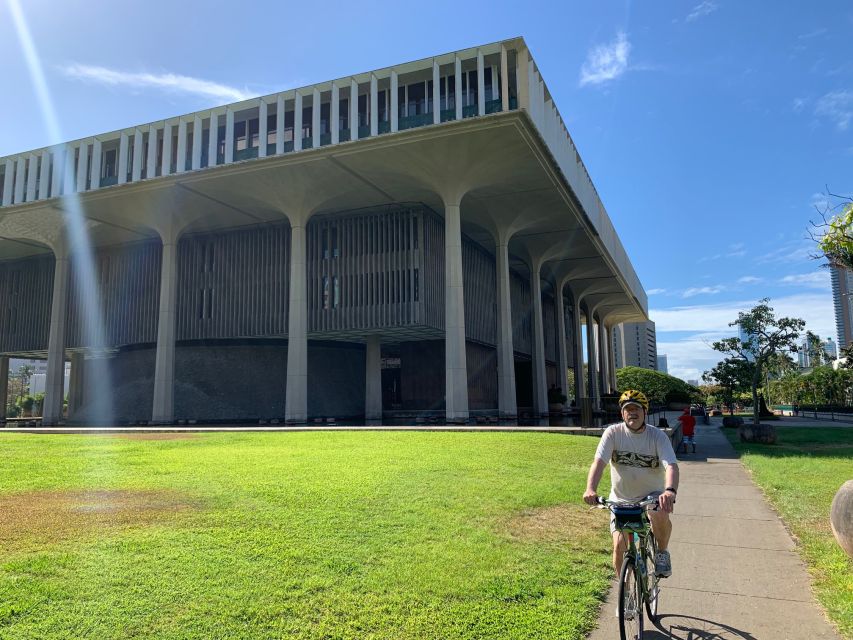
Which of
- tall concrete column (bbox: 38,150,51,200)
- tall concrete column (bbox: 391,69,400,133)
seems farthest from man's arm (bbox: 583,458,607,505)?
tall concrete column (bbox: 38,150,51,200)

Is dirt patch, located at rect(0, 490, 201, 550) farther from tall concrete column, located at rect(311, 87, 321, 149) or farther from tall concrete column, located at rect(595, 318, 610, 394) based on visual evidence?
tall concrete column, located at rect(595, 318, 610, 394)

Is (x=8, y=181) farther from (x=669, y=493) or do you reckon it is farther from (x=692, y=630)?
(x=692, y=630)

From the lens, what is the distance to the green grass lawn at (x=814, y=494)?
18.8ft

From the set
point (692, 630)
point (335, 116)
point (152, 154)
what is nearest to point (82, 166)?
point (152, 154)

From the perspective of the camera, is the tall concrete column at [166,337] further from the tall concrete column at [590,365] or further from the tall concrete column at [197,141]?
the tall concrete column at [590,365]

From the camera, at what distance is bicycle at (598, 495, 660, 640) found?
4.41 m

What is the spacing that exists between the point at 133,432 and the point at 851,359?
199ft

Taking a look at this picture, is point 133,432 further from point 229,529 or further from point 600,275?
point 600,275

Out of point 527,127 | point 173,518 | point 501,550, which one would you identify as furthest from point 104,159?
point 501,550

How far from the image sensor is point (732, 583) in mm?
6051

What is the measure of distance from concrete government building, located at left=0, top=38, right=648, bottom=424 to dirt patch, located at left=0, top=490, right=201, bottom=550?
21.5m

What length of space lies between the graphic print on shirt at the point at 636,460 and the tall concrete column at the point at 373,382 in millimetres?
33266

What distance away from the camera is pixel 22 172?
37.3 metres

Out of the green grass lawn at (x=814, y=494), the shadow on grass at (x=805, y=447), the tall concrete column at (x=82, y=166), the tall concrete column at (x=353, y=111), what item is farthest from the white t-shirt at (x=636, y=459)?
the tall concrete column at (x=82, y=166)
